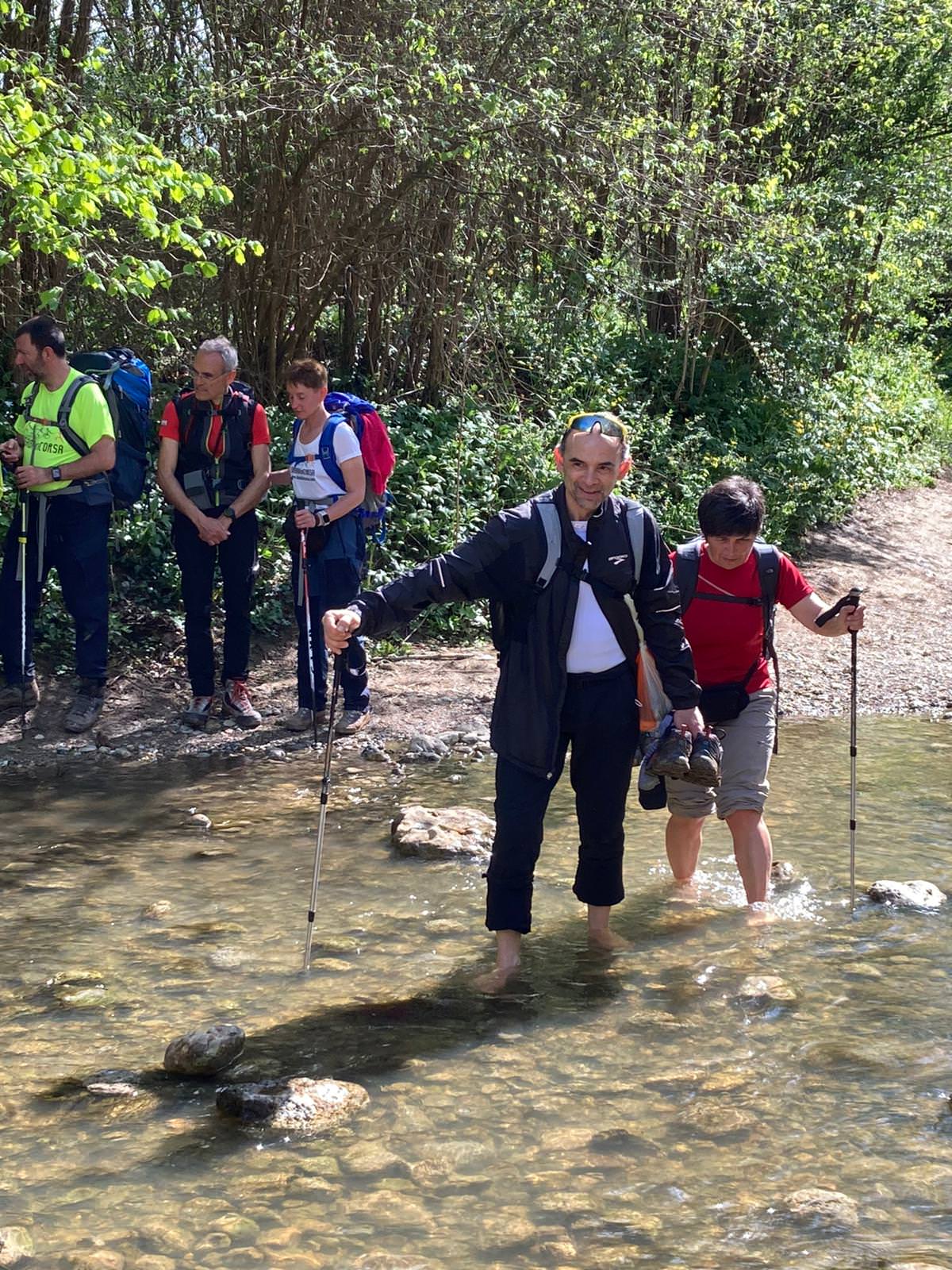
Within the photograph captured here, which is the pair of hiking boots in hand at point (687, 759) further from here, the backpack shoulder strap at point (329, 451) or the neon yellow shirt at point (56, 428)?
the neon yellow shirt at point (56, 428)

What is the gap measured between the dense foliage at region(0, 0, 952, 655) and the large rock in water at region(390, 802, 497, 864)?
140 inches

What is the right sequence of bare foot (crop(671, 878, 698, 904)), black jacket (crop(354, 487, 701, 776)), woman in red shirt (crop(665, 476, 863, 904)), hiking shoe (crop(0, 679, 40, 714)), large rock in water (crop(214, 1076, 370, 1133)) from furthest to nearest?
hiking shoe (crop(0, 679, 40, 714))
bare foot (crop(671, 878, 698, 904))
woman in red shirt (crop(665, 476, 863, 904))
black jacket (crop(354, 487, 701, 776))
large rock in water (crop(214, 1076, 370, 1133))

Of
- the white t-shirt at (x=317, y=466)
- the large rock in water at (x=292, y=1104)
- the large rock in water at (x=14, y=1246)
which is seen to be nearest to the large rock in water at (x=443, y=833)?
the white t-shirt at (x=317, y=466)

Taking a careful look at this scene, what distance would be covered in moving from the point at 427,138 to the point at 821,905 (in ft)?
23.2

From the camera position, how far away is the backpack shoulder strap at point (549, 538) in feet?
16.9

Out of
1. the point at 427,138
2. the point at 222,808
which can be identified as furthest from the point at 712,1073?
the point at 427,138

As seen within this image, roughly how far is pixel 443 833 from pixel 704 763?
87.3 inches

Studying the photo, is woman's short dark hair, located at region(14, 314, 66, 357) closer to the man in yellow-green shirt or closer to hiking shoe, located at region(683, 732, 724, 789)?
the man in yellow-green shirt

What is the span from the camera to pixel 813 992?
5605mm

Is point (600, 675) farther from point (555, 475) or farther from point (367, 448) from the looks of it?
point (555, 475)

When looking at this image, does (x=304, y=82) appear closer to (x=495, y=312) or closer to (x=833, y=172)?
(x=495, y=312)

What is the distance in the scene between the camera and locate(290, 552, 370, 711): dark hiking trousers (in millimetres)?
9234

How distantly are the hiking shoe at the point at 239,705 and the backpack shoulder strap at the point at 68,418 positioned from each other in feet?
Result: 6.08

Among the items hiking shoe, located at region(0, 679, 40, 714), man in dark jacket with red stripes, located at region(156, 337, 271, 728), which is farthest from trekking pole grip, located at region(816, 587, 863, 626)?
hiking shoe, located at region(0, 679, 40, 714)
